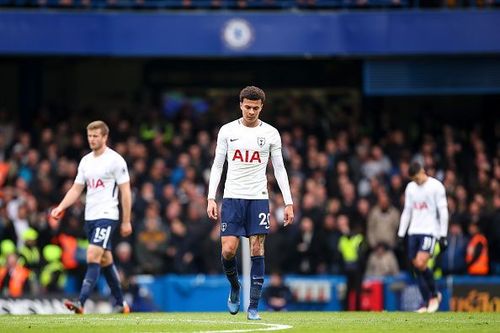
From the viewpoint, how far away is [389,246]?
23922 mm

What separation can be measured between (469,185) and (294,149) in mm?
3417

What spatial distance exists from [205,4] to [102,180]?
39.1 feet

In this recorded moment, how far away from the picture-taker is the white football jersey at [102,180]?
1639 centimetres

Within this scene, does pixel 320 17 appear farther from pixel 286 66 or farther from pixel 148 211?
pixel 148 211

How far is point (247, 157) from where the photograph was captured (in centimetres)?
1395

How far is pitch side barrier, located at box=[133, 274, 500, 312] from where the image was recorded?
902 inches

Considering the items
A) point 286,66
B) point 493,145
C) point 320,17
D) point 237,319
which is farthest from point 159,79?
point 237,319

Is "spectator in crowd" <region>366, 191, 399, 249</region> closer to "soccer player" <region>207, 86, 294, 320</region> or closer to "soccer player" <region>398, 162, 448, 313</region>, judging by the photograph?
"soccer player" <region>398, 162, 448, 313</region>

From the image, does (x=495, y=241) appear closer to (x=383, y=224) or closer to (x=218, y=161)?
(x=383, y=224)

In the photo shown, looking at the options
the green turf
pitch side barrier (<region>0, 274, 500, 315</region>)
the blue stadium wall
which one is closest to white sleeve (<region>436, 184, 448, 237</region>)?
the green turf

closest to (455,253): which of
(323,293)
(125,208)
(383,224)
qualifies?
(383,224)

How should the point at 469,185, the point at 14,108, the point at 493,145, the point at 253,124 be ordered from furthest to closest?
1. the point at 14,108
2. the point at 493,145
3. the point at 469,185
4. the point at 253,124

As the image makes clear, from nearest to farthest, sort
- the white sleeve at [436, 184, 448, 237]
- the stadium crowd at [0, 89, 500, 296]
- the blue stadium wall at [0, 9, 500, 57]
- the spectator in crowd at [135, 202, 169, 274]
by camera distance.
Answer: the white sleeve at [436, 184, 448, 237] → the stadium crowd at [0, 89, 500, 296] → the spectator in crowd at [135, 202, 169, 274] → the blue stadium wall at [0, 9, 500, 57]

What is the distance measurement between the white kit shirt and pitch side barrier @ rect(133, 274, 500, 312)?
9.12 metres
